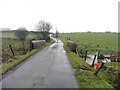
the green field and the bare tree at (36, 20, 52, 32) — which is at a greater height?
the bare tree at (36, 20, 52, 32)

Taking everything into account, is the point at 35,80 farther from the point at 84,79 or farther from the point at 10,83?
the point at 84,79

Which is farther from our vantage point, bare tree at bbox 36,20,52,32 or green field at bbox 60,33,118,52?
bare tree at bbox 36,20,52,32

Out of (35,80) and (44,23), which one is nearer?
(35,80)

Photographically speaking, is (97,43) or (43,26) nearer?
(97,43)

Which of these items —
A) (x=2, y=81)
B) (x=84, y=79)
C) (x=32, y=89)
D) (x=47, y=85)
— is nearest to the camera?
(x=32, y=89)

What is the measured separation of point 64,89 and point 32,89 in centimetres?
150

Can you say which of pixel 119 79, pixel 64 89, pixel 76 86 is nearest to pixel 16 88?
pixel 64 89

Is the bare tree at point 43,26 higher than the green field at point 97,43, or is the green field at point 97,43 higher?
the bare tree at point 43,26

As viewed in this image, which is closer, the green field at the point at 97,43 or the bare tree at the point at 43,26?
the green field at the point at 97,43

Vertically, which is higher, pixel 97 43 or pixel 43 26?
pixel 43 26

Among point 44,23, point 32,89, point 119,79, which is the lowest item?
point 119,79

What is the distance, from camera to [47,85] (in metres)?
10.8

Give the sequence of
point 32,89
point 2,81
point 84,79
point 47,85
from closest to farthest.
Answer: point 32,89 < point 47,85 < point 2,81 < point 84,79

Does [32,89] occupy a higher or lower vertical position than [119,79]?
higher
